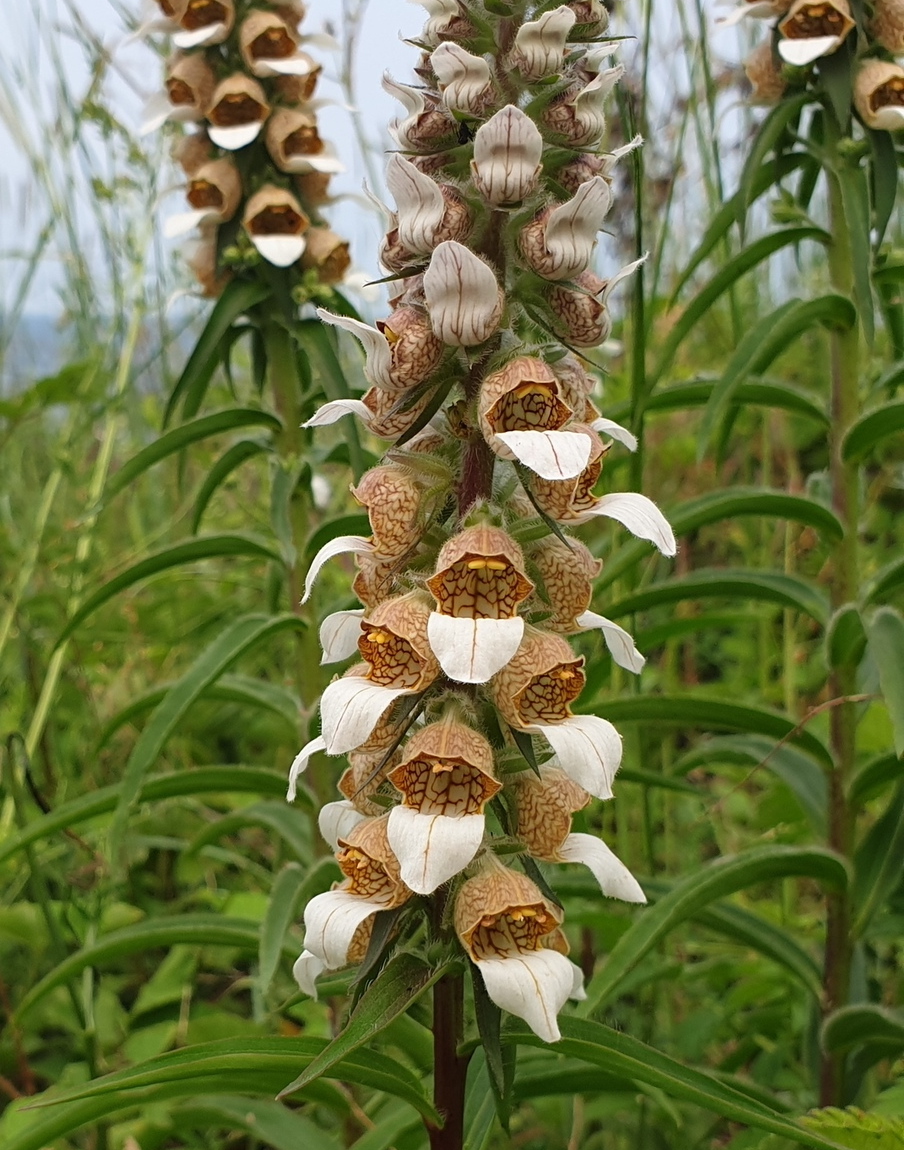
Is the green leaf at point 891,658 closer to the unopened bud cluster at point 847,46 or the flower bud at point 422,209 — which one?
the unopened bud cluster at point 847,46

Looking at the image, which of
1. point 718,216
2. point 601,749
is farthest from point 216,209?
point 601,749

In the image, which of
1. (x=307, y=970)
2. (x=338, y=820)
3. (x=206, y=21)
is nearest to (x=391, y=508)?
(x=338, y=820)

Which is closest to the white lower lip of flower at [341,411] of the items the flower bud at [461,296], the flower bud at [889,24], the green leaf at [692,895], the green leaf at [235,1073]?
the flower bud at [461,296]

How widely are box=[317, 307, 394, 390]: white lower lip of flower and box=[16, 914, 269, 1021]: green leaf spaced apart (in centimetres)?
107

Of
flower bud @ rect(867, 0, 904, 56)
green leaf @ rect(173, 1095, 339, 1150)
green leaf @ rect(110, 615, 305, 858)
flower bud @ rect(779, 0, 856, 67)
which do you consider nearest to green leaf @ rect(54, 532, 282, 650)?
green leaf @ rect(110, 615, 305, 858)

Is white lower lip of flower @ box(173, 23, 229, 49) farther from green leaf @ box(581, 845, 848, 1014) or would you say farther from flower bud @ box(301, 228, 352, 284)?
green leaf @ box(581, 845, 848, 1014)

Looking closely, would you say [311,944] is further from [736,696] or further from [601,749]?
[736,696]

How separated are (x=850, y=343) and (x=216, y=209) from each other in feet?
4.02

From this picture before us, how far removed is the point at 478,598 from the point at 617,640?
0.22 meters

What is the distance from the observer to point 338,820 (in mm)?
1229

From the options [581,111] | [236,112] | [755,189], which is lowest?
[581,111]

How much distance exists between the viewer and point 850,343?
1.84 meters

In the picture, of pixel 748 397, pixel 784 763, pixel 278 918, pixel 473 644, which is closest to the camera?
pixel 473 644

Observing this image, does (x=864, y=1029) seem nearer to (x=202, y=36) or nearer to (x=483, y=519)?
(x=483, y=519)
